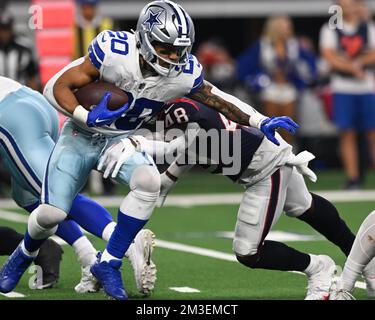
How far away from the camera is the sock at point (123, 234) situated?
16.8ft

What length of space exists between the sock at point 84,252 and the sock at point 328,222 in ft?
3.46

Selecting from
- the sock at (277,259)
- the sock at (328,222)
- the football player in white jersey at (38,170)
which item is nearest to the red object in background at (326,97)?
the sock at (328,222)

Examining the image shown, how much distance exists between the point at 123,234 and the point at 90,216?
1.75 ft

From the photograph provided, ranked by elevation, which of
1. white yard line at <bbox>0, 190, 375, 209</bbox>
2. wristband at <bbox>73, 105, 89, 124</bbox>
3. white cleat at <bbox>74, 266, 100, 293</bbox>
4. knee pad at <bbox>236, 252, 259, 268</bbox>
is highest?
wristband at <bbox>73, 105, 89, 124</bbox>

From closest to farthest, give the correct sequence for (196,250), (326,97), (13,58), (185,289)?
(185,289), (196,250), (13,58), (326,97)

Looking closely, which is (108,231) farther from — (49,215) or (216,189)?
(216,189)

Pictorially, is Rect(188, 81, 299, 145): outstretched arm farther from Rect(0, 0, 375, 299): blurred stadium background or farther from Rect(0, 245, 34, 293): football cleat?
Rect(0, 245, 34, 293): football cleat

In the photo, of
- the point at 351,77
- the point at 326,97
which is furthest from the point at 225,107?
the point at 326,97

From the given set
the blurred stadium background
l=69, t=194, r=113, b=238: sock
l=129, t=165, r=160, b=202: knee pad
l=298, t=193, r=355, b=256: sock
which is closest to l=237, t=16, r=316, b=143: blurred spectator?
the blurred stadium background

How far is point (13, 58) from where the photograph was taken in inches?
398

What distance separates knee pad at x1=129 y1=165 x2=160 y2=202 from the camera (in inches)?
201

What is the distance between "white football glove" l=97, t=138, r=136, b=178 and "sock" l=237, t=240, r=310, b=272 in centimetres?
71

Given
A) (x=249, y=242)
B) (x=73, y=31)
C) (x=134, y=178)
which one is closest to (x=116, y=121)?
(x=134, y=178)
